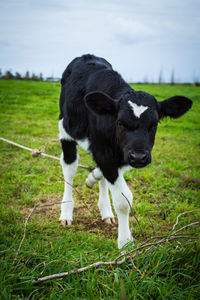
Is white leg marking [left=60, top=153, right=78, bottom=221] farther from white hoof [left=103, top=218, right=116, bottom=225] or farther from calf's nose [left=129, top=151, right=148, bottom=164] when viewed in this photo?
calf's nose [left=129, top=151, right=148, bottom=164]

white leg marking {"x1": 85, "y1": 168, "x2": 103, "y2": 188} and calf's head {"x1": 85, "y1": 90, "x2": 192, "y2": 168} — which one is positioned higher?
calf's head {"x1": 85, "y1": 90, "x2": 192, "y2": 168}

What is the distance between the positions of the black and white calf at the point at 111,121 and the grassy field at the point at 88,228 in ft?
1.05

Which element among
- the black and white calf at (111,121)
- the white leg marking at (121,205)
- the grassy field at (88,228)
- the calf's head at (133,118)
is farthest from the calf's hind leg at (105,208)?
the calf's head at (133,118)

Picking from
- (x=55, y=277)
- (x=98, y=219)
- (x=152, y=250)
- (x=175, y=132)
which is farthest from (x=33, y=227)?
(x=175, y=132)

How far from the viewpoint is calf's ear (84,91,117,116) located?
2.43 m

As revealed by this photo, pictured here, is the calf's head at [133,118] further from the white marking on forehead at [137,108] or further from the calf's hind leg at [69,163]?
the calf's hind leg at [69,163]

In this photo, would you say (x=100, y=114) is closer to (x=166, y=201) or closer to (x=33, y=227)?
(x=33, y=227)

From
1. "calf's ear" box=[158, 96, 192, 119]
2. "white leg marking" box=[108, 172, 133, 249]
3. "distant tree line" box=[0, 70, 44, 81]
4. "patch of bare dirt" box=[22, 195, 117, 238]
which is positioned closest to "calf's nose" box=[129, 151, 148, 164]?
"white leg marking" box=[108, 172, 133, 249]

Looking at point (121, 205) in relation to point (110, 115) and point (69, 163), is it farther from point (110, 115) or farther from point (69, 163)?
point (69, 163)

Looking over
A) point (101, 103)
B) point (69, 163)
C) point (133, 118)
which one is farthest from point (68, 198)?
point (133, 118)

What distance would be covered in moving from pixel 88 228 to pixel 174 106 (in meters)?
1.82

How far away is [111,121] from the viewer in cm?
264

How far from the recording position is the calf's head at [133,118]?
7.32ft

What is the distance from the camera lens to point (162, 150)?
22.1 ft
